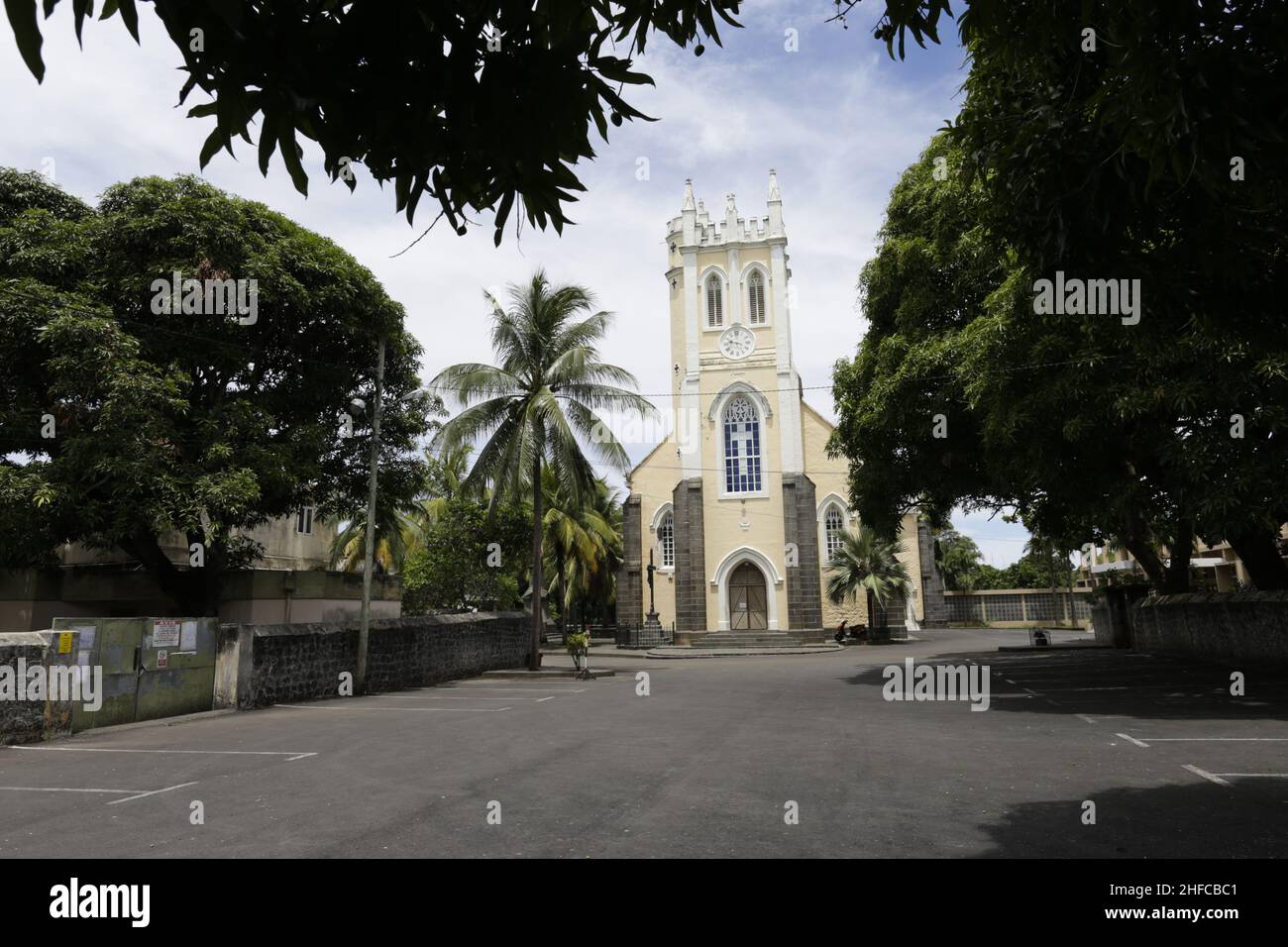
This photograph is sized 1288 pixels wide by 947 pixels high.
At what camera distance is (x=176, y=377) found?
1539 cm

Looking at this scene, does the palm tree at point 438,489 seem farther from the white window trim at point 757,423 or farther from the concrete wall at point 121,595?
the white window trim at point 757,423

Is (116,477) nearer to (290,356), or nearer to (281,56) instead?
(290,356)

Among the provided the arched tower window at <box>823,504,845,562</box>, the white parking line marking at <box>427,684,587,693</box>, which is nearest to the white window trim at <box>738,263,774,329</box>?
the arched tower window at <box>823,504,845,562</box>

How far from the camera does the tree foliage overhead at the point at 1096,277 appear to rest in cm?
363

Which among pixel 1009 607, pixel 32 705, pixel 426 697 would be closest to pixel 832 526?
pixel 1009 607

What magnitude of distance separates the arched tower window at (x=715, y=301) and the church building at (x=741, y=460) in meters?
0.06

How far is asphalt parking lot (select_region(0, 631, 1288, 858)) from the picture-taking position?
520 centimetres

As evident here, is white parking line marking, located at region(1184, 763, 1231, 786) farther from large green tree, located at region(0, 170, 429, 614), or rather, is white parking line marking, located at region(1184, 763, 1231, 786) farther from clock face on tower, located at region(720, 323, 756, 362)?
clock face on tower, located at region(720, 323, 756, 362)

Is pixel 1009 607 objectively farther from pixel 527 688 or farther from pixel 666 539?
pixel 527 688

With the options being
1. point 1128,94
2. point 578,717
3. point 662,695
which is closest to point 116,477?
point 578,717

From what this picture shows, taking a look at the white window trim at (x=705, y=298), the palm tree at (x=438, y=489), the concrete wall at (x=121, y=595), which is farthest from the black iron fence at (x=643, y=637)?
the concrete wall at (x=121, y=595)

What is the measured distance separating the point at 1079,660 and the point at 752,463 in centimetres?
1948

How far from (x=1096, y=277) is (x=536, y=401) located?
17.8 metres

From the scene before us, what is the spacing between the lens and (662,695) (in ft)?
52.1
